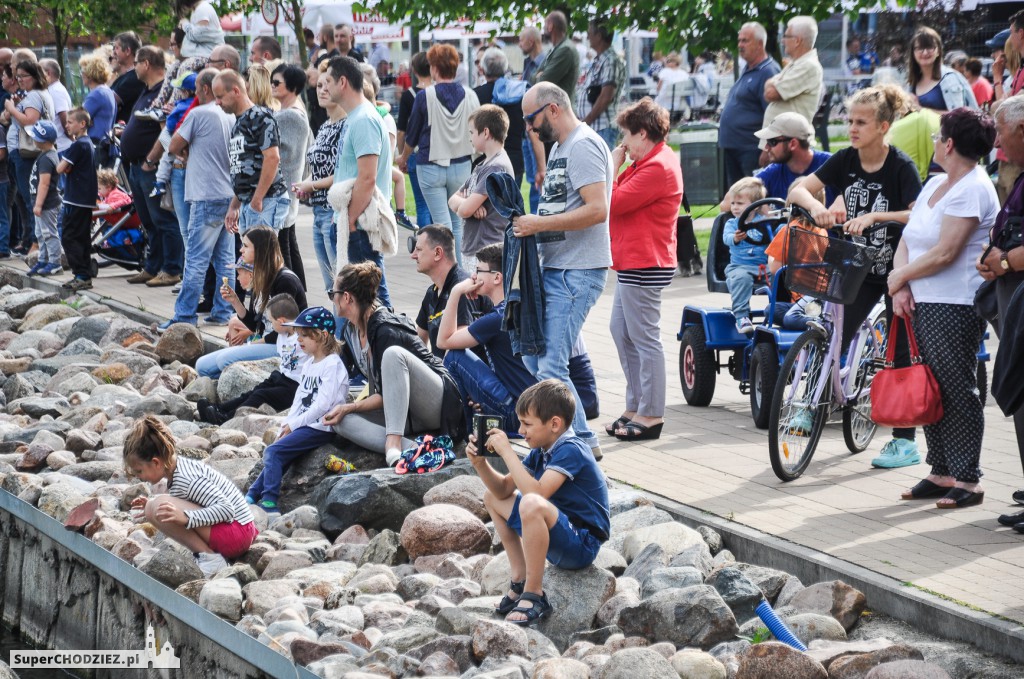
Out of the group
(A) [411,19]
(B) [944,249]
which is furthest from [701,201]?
(B) [944,249]

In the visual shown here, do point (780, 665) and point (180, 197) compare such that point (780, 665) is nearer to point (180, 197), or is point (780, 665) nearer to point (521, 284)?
point (521, 284)

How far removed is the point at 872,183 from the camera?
23.0 feet

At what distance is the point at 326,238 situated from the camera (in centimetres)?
998

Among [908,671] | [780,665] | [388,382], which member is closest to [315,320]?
[388,382]

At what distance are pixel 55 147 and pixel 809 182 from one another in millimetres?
9444

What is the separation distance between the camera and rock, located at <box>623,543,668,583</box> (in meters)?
5.97

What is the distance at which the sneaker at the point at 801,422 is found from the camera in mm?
6957

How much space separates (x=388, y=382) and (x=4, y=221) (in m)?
9.89

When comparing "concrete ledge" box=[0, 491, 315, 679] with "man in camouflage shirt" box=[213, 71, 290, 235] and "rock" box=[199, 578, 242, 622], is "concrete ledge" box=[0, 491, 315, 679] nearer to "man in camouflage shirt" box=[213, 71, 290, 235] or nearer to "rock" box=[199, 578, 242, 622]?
"rock" box=[199, 578, 242, 622]

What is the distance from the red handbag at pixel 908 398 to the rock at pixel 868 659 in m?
1.62

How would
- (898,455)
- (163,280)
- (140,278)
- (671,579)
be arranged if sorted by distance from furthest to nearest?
(140,278) → (163,280) → (898,455) → (671,579)

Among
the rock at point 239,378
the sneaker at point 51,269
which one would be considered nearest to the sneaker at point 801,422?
the rock at point 239,378

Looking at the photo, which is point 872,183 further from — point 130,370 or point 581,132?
point 130,370

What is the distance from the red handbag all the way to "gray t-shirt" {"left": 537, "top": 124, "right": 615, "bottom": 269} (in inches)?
61.1
